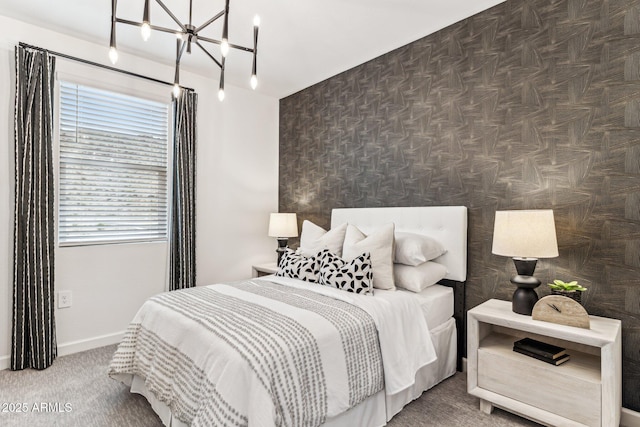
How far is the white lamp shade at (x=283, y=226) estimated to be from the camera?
3.86 metres

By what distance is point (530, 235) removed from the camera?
1996mm

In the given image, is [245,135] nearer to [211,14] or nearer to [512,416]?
[211,14]

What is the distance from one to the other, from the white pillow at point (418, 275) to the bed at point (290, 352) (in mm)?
70

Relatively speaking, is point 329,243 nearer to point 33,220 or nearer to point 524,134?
point 524,134

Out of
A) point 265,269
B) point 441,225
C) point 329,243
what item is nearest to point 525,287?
point 441,225

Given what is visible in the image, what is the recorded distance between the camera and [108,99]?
126 inches

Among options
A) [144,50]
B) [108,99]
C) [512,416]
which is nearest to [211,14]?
[144,50]

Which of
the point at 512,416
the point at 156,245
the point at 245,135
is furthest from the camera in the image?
the point at 245,135

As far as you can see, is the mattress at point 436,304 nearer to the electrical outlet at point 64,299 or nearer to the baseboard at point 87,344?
the baseboard at point 87,344

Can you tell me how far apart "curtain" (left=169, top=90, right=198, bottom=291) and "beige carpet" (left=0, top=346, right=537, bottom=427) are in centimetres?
110

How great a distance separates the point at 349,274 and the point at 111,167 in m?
2.38

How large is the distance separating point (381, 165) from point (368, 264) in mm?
1204

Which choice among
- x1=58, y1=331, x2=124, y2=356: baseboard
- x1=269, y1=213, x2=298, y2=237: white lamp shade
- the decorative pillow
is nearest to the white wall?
x1=58, y1=331, x2=124, y2=356: baseboard

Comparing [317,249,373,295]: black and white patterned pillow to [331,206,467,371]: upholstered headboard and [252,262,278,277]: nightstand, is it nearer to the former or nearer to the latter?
[331,206,467,371]: upholstered headboard
